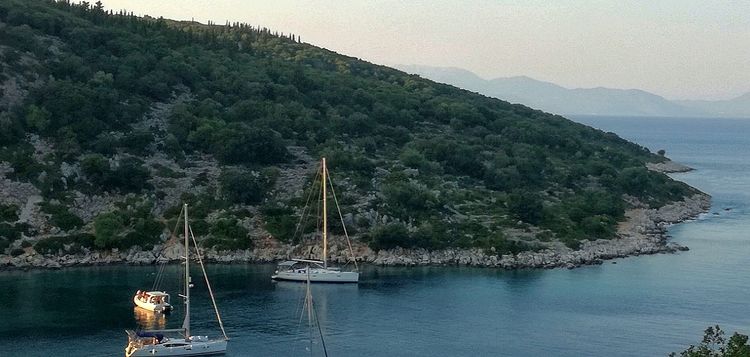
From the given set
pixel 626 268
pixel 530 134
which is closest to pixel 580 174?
pixel 530 134

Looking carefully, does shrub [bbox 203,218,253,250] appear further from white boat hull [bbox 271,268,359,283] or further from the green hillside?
white boat hull [bbox 271,268,359,283]

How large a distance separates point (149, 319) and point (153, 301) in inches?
90.1

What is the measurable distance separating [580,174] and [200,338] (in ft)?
256

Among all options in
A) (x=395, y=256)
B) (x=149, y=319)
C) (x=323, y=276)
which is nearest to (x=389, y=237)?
(x=395, y=256)

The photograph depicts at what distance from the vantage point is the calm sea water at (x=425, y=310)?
57.0 meters

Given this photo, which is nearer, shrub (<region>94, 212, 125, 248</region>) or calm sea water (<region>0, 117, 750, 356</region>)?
calm sea water (<region>0, 117, 750, 356</region>)

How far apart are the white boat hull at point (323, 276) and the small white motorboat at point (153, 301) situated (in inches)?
455

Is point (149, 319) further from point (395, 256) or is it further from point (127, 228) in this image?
point (395, 256)

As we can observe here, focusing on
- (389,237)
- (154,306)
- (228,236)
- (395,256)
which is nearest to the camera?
(154,306)

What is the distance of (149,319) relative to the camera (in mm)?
62250

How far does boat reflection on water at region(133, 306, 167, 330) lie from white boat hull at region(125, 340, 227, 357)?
20.3 ft

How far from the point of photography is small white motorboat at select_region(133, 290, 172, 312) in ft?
210

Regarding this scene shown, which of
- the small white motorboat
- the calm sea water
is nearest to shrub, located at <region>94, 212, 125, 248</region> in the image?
the calm sea water

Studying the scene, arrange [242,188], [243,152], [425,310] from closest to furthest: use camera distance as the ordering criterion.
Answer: [425,310]
[242,188]
[243,152]
